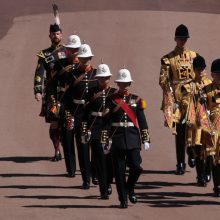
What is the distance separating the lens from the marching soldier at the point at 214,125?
2020 cm

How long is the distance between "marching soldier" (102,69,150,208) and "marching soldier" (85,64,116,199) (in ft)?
1.70

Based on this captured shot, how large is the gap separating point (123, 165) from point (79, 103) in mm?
2130

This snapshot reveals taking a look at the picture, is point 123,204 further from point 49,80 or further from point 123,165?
point 49,80

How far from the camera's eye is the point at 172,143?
2430 cm

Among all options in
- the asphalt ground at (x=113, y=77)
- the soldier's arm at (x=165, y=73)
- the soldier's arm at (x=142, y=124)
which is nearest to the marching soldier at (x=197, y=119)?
the asphalt ground at (x=113, y=77)

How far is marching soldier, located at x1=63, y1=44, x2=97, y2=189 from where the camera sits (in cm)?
2070

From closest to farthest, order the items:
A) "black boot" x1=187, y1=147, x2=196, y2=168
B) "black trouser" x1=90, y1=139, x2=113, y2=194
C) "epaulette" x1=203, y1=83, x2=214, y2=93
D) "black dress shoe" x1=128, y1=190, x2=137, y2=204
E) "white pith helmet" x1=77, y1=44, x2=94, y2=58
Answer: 1. "black dress shoe" x1=128, y1=190, x2=137, y2=204
2. "black trouser" x1=90, y1=139, x2=113, y2=194
3. "epaulette" x1=203, y1=83, x2=214, y2=93
4. "white pith helmet" x1=77, y1=44, x2=94, y2=58
5. "black boot" x1=187, y1=147, x2=196, y2=168

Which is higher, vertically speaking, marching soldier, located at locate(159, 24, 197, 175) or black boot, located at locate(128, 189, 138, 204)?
marching soldier, located at locate(159, 24, 197, 175)

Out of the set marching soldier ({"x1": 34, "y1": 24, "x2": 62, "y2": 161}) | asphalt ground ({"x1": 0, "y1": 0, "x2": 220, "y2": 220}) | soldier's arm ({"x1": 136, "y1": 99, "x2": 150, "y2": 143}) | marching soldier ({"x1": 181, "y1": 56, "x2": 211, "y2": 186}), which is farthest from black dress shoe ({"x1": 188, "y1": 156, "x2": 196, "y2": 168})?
soldier's arm ({"x1": 136, "y1": 99, "x2": 150, "y2": 143})

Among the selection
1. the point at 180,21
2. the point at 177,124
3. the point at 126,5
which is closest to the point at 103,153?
the point at 177,124

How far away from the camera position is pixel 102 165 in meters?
20.0

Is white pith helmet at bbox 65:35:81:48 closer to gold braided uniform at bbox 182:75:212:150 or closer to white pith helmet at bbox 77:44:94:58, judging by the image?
white pith helmet at bbox 77:44:94:58

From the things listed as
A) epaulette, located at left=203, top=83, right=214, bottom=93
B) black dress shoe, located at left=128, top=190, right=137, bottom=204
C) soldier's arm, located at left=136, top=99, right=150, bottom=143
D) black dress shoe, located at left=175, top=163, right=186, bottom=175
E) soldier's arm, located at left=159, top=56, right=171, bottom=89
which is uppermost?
soldier's arm, located at left=159, top=56, right=171, bottom=89

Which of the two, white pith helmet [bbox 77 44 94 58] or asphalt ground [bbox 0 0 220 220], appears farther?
white pith helmet [bbox 77 44 94 58]
